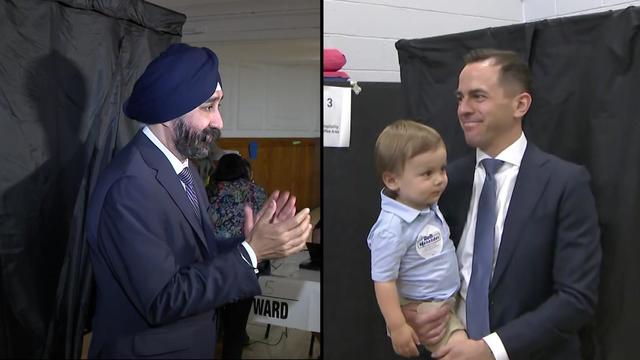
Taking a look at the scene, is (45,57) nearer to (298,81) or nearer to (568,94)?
(298,81)

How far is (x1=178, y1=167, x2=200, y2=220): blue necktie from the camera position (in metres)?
0.71

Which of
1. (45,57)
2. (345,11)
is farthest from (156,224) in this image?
(345,11)

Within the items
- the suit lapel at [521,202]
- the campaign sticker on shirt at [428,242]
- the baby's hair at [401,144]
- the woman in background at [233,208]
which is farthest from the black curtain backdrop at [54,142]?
the suit lapel at [521,202]

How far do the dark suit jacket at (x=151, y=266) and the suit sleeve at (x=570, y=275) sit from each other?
49 cm

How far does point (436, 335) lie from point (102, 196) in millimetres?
603

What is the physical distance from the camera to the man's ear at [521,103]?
855 mm

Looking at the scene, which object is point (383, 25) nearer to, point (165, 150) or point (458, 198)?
point (458, 198)

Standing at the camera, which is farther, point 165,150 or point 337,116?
point 337,116

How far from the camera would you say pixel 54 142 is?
0.77 meters

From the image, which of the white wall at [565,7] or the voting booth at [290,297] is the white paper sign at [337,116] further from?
the white wall at [565,7]

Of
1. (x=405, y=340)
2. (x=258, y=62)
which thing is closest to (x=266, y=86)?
(x=258, y=62)

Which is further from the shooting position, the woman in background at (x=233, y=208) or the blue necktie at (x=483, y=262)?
A: the blue necktie at (x=483, y=262)

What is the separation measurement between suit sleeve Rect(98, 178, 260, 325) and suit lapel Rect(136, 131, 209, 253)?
21 mm

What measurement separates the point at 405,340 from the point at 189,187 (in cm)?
49
